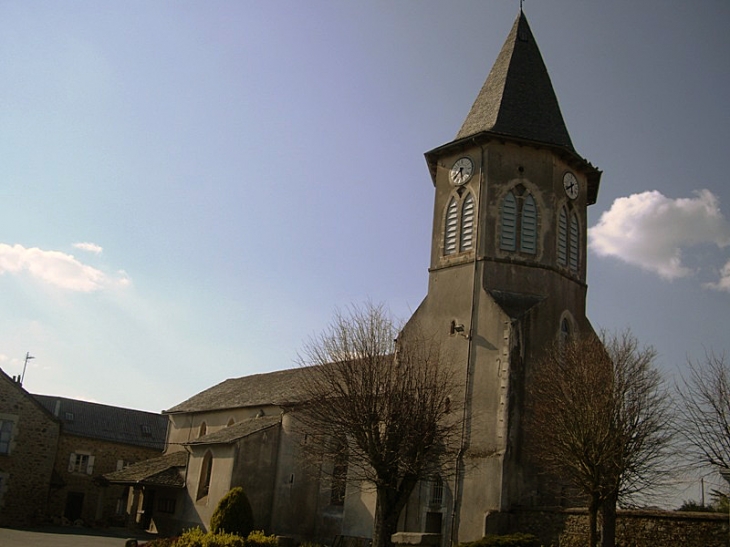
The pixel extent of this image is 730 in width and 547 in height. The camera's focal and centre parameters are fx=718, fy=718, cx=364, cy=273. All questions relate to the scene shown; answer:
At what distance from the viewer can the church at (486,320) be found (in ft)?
74.3

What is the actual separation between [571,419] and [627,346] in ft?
10.5

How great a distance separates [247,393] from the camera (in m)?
39.9

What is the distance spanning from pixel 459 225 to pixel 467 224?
0.36 m

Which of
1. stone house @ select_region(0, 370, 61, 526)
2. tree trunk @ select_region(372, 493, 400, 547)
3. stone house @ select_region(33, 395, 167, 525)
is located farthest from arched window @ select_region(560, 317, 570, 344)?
stone house @ select_region(33, 395, 167, 525)

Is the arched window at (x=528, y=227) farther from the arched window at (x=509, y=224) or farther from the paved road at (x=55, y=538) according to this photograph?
the paved road at (x=55, y=538)

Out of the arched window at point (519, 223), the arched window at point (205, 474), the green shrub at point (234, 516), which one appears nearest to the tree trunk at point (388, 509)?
the green shrub at point (234, 516)

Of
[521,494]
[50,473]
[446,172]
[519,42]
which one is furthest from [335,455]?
[50,473]

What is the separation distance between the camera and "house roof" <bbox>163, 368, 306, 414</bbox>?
117 ft

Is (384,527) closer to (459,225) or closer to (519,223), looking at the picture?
(459,225)

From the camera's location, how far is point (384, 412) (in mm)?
21922

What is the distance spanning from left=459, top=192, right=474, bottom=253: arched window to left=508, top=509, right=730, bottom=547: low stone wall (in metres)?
9.36

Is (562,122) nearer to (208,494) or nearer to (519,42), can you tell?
(519,42)

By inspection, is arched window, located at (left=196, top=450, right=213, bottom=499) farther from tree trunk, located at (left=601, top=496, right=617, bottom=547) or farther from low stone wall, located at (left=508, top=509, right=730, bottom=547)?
tree trunk, located at (left=601, top=496, right=617, bottom=547)

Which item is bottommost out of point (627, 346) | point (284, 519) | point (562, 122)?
point (284, 519)
